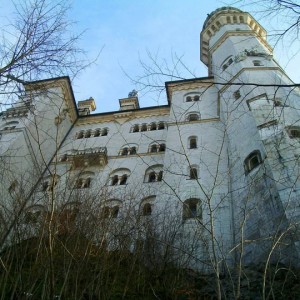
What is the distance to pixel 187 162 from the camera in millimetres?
19203

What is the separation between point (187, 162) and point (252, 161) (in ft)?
11.5

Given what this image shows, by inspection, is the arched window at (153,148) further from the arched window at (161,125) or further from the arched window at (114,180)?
the arched window at (114,180)

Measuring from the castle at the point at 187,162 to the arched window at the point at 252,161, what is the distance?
0.25 ft

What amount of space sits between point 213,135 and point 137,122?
7.99m

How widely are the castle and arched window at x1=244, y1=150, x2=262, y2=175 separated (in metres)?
0.08

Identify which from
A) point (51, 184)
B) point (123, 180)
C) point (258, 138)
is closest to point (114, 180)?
point (123, 180)

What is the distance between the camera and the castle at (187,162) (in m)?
8.79

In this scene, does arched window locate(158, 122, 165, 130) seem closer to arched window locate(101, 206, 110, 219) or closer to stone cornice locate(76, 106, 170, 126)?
stone cornice locate(76, 106, 170, 126)

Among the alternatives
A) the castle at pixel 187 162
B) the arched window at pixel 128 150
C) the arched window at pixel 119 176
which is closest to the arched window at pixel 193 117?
the castle at pixel 187 162

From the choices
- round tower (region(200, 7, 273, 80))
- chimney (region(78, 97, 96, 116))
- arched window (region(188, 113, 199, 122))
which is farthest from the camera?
chimney (region(78, 97, 96, 116))

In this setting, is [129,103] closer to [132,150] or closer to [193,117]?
[193,117]

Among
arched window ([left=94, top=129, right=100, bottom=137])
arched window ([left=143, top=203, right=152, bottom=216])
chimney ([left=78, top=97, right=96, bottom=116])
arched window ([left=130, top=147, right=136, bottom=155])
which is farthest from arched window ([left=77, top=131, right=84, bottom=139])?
arched window ([left=143, top=203, right=152, bottom=216])

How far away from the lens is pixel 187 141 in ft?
74.3

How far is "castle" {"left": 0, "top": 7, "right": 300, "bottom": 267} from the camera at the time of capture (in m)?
8.79
